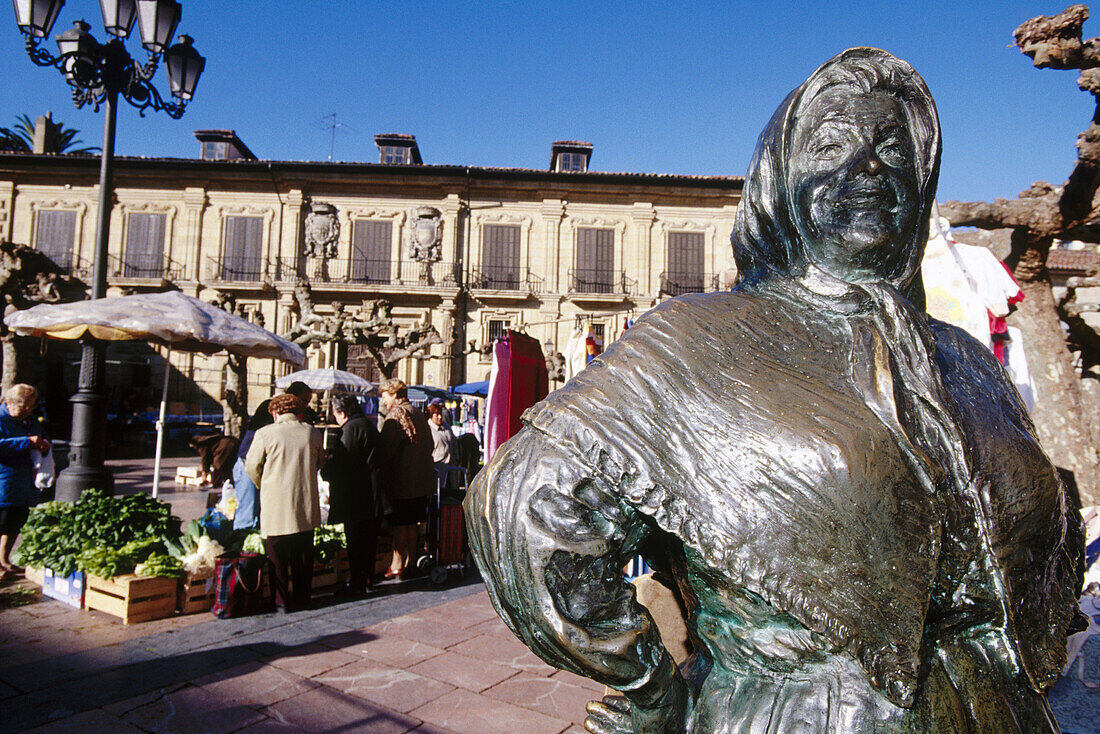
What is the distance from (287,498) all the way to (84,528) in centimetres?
178

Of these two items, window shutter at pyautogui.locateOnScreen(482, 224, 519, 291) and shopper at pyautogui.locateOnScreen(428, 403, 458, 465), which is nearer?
shopper at pyautogui.locateOnScreen(428, 403, 458, 465)

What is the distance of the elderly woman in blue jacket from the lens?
553cm

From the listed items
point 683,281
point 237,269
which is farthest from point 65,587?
point 683,281

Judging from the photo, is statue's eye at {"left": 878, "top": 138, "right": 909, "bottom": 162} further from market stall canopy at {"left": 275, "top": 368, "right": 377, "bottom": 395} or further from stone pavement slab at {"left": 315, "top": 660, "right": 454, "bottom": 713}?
market stall canopy at {"left": 275, "top": 368, "right": 377, "bottom": 395}

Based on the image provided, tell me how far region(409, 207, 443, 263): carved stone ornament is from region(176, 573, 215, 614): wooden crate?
22.8 m

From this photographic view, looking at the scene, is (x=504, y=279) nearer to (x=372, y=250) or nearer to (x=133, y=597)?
(x=372, y=250)

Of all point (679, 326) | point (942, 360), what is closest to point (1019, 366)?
point (942, 360)

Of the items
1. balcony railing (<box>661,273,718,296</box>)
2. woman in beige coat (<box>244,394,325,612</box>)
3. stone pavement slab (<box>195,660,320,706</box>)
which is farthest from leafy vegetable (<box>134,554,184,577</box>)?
balcony railing (<box>661,273,718,296</box>)

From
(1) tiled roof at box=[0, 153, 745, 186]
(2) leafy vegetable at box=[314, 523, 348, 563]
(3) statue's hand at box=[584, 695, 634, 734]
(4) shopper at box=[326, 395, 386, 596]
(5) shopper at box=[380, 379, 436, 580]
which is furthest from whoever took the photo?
(1) tiled roof at box=[0, 153, 745, 186]

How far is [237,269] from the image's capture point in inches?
1053

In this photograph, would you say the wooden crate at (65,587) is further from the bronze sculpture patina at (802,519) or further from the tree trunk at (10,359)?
the tree trunk at (10,359)

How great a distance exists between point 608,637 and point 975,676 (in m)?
0.46

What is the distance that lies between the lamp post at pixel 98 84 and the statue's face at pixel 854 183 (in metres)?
7.08

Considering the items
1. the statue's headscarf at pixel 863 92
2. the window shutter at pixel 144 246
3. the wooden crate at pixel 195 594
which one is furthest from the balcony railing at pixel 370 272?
the statue's headscarf at pixel 863 92
